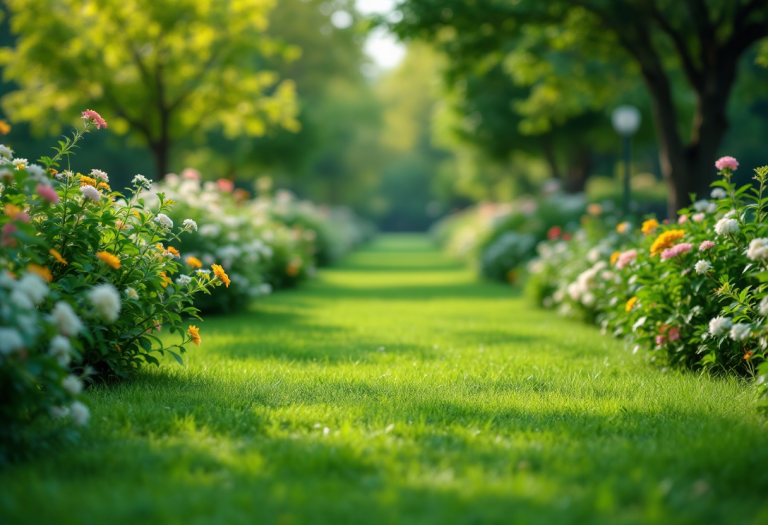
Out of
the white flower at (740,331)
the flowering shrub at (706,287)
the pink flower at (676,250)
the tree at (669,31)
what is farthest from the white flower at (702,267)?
the tree at (669,31)

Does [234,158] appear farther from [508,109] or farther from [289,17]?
[508,109]

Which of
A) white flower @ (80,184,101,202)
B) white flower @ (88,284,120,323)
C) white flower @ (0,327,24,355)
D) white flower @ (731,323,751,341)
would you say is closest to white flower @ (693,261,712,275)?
white flower @ (731,323,751,341)

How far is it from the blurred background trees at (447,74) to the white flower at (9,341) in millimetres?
8348

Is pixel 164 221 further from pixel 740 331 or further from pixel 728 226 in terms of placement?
pixel 728 226

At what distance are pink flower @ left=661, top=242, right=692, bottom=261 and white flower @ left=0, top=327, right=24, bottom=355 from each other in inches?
165

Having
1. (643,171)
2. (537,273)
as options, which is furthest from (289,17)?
(643,171)

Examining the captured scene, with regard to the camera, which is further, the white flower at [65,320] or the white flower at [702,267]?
the white flower at [702,267]

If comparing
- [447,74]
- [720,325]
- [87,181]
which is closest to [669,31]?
[447,74]

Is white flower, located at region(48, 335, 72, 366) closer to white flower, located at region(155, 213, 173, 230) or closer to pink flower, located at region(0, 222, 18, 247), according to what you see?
pink flower, located at region(0, 222, 18, 247)

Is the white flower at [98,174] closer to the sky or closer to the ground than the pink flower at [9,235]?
closer to the sky

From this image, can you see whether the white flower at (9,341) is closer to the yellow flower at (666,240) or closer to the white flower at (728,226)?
the white flower at (728,226)

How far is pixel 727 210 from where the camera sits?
5.16 meters

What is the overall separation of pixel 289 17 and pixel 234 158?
26.4ft

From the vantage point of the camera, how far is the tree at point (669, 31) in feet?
29.8
